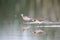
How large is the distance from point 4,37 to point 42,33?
0.67 metres

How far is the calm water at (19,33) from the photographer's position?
7.64ft

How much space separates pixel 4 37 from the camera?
236 cm

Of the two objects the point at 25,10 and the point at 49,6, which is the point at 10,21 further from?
the point at 49,6

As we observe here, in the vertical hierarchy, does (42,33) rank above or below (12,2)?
below

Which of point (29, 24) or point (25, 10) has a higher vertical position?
point (25, 10)

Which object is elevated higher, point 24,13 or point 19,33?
point 24,13

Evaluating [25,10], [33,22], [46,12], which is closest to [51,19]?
[46,12]

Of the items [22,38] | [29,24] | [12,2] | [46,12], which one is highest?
[12,2]

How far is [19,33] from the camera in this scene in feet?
7.73

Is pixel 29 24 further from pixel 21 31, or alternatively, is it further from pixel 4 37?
pixel 4 37

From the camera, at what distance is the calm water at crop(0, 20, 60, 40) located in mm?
2328

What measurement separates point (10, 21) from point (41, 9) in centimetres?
59

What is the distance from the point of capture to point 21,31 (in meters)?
2.36

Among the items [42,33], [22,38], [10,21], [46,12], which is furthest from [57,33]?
[10,21]
